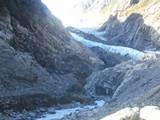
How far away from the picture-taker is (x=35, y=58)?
50781mm

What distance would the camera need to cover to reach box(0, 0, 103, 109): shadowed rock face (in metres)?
43.3

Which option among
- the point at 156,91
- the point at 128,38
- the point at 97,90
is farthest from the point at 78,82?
the point at 128,38

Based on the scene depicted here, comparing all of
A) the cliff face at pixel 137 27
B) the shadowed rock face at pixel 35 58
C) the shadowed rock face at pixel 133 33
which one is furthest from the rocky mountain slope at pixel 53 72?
the cliff face at pixel 137 27

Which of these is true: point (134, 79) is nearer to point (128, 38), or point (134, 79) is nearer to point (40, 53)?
point (40, 53)

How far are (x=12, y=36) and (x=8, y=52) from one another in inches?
138

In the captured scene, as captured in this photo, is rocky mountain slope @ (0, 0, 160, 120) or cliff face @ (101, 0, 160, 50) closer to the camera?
rocky mountain slope @ (0, 0, 160, 120)

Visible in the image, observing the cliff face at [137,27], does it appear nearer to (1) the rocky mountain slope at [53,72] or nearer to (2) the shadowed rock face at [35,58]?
(1) the rocky mountain slope at [53,72]

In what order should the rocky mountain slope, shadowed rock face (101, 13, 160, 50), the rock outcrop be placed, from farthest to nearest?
1. shadowed rock face (101, 13, 160, 50)
2. the rocky mountain slope
3. the rock outcrop

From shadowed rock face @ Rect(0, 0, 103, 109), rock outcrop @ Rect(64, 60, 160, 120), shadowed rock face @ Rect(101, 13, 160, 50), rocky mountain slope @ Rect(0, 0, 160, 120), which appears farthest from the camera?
shadowed rock face @ Rect(101, 13, 160, 50)

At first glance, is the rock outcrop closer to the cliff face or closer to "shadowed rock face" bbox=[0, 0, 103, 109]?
"shadowed rock face" bbox=[0, 0, 103, 109]

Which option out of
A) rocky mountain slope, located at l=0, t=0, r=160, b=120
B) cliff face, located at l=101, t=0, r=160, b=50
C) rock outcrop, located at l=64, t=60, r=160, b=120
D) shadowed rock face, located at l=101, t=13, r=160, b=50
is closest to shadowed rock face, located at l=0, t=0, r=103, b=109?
rocky mountain slope, located at l=0, t=0, r=160, b=120

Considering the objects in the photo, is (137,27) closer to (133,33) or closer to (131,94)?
(133,33)

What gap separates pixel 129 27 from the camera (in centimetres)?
11150

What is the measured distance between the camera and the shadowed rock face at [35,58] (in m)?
43.3
